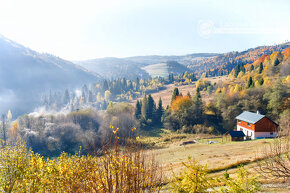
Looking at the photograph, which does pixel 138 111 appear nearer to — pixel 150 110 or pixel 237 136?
pixel 150 110

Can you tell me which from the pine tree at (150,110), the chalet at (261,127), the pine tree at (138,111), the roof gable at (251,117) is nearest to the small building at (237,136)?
the chalet at (261,127)

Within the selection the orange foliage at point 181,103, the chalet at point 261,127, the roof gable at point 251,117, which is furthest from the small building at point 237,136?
the orange foliage at point 181,103

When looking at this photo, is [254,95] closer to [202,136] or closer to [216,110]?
[216,110]

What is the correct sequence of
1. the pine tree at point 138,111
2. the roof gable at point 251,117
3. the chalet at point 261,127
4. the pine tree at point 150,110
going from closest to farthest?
the chalet at point 261,127 < the roof gable at point 251,117 < the pine tree at point 150,110 < the pine tree at point 138,111

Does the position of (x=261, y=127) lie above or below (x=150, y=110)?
above

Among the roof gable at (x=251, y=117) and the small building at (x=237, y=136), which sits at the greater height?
the roof gable at (x=251, y=117)

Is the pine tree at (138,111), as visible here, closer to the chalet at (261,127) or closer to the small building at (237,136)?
the small building at (237,136)

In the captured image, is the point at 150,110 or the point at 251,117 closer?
the point at 251,117

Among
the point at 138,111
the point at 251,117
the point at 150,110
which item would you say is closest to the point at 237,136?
the point at 251,117

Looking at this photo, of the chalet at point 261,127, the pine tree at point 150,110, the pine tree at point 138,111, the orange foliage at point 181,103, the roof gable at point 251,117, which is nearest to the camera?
the chalet at point 261,127

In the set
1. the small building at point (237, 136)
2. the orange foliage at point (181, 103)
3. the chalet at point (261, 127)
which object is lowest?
the small building at point (237, 136)

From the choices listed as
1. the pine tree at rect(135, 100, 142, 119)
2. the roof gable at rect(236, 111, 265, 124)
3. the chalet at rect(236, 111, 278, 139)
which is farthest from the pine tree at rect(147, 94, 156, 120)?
the chalet at rect(236, 111, 278, 139)

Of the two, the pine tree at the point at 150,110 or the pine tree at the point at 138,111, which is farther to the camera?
the pine tree at the point at 138,111

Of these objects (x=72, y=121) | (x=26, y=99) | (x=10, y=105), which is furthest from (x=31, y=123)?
(x=26, y=99)
